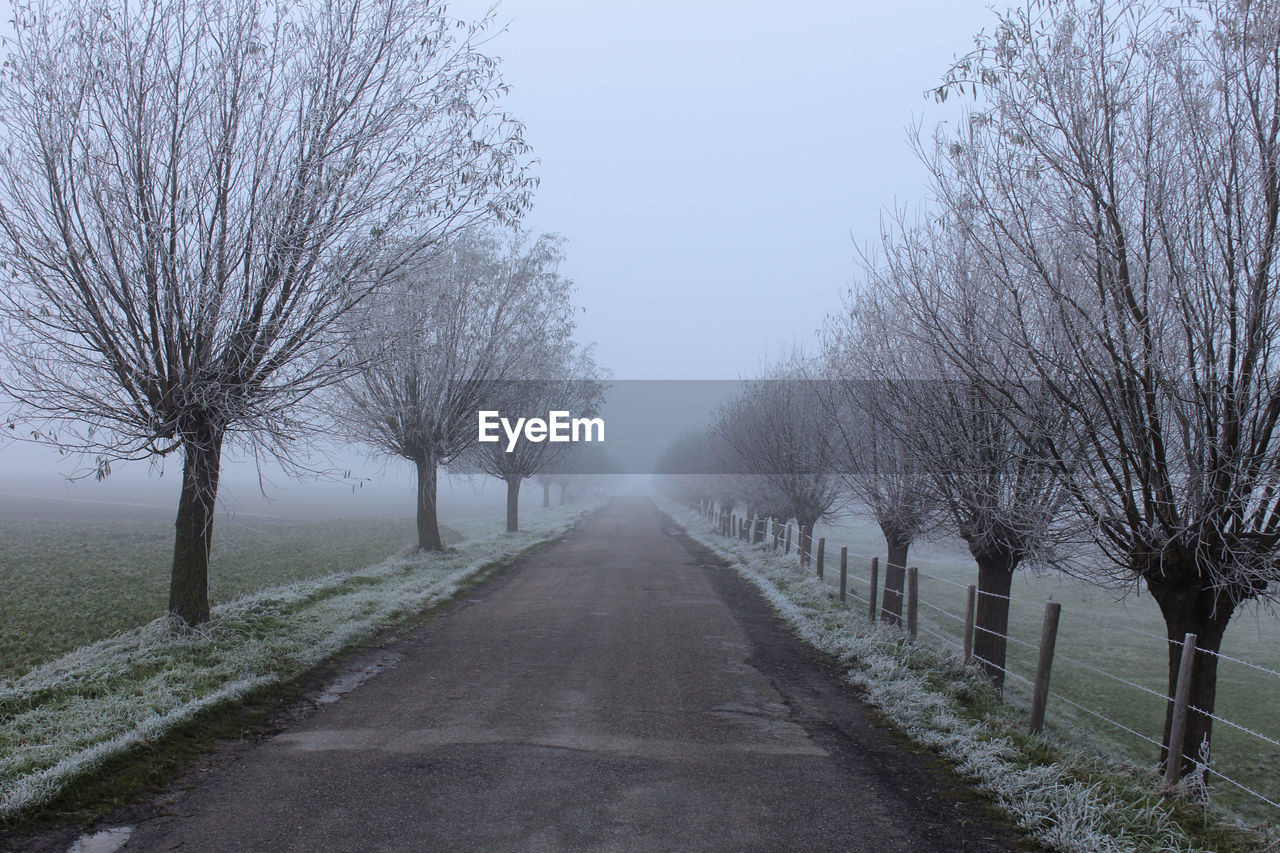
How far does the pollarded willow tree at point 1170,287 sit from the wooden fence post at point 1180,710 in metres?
0.14

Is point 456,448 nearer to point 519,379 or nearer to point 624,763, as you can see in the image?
point 519,379

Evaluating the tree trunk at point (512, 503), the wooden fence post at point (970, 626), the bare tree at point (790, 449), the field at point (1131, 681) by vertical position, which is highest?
the bare tree at point (790, 449)

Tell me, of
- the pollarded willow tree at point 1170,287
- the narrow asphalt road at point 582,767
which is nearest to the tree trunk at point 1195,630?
the pollarded willow tree at point 1170,287

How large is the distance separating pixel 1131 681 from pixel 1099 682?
15.1ft

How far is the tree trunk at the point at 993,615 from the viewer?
37.8ft

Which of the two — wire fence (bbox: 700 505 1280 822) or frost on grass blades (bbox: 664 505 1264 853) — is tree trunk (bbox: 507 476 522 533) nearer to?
wire fence (bbox: 700 505 1280 822)

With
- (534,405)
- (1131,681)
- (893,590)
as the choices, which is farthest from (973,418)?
(534,405)

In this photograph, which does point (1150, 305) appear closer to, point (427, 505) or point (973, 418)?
point (973, 418)

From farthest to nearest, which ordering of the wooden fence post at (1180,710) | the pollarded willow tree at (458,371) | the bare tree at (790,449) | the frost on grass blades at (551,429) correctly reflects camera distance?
the frost on grass blades at (551,429) → the bare tree at (790,449) → the pollarded willow tree at (458,371) → the wooden fence post at (1180,710)

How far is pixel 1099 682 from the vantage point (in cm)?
1802

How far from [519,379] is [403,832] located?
1814cm

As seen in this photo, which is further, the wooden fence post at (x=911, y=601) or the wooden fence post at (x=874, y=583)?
the wooden fence post at (x=874, y=583)

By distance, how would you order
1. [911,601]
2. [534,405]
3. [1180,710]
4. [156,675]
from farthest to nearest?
1. [534,405]
2. [911,601]
3. [156,675]
4. [1180,710]

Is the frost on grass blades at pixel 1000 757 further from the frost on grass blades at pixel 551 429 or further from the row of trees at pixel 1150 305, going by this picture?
the frost on grass blades at pixel 551 429
